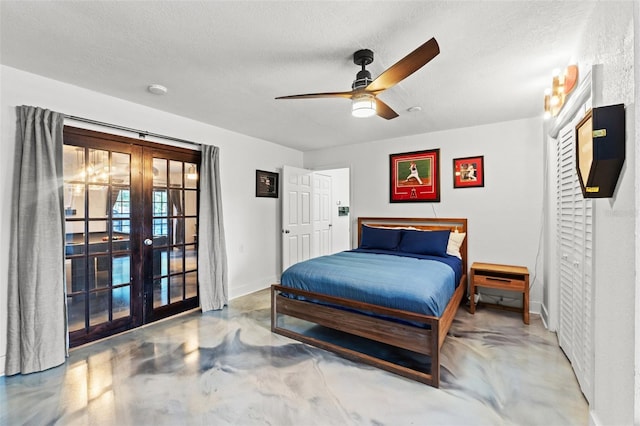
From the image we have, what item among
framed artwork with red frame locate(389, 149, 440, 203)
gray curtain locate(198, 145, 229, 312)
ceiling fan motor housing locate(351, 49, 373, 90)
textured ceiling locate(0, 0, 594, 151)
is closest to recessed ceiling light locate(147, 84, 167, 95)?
textured ceiling locate(0, 0, 594, 151)

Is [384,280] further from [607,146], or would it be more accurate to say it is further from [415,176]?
[415,176]

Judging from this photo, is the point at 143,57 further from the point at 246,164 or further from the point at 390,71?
the point at 246,164

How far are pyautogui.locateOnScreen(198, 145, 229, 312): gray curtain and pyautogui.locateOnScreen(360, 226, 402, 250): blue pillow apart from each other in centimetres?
200

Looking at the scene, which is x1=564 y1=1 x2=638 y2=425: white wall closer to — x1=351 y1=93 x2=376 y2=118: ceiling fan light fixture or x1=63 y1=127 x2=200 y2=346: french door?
x1=351 y1=93 x2=376 y2=118: ceiling fan light fixture

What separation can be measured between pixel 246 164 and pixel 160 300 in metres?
2.14

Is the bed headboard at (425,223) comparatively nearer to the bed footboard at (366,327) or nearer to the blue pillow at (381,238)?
the blue pillow at (381,238)

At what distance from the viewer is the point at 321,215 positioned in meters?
5.60

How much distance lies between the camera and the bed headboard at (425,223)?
12.8ft

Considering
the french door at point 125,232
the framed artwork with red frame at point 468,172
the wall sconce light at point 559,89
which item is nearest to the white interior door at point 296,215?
the french door at point 125,232

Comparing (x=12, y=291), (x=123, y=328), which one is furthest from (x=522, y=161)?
(x=12, y=291)

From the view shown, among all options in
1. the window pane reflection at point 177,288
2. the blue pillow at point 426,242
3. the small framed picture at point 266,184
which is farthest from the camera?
the small framed picture at point 266,184

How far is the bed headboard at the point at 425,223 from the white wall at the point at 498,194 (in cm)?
8

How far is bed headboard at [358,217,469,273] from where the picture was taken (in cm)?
389

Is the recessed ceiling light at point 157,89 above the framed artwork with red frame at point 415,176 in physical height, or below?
above
